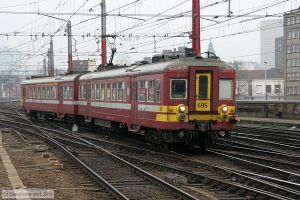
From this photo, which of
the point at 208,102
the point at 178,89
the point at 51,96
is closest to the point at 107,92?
the point at 178,89

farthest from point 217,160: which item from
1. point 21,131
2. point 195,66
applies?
point 21,131

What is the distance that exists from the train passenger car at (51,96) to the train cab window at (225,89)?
12900 millimetres

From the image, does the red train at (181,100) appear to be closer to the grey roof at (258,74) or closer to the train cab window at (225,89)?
the train cab window at (225,89)

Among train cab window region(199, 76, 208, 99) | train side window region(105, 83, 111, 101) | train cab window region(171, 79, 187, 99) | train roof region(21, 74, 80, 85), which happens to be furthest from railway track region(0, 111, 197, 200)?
train roof region(21, 74, 80, 85)

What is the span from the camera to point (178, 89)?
15.7 m

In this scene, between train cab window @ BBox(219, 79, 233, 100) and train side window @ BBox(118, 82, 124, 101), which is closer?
train cab window @ BBox(219, 79, 233, 100)

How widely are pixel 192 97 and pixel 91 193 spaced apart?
646 centimetres

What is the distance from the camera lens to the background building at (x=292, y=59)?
94.9 metres

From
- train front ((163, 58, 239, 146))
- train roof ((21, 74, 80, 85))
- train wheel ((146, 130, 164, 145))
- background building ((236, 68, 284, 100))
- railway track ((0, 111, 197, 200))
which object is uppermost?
background building ((236, 68, 284, 100))

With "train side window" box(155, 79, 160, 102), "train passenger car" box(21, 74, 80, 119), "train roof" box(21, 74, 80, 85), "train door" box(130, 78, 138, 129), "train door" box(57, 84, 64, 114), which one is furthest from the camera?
"train door" box(57, 84, 64, 114)

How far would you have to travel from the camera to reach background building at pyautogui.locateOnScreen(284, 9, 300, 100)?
311 feet

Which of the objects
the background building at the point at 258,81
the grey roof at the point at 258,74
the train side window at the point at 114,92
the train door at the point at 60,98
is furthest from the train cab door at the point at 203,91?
the grey roof at the point at 258,74

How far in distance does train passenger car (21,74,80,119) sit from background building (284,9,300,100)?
66255mm

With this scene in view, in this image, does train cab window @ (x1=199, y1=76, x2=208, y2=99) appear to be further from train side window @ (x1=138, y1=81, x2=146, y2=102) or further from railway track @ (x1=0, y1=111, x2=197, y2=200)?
railway track @ (x1=0, y1=111, x2=197, y2=200)
